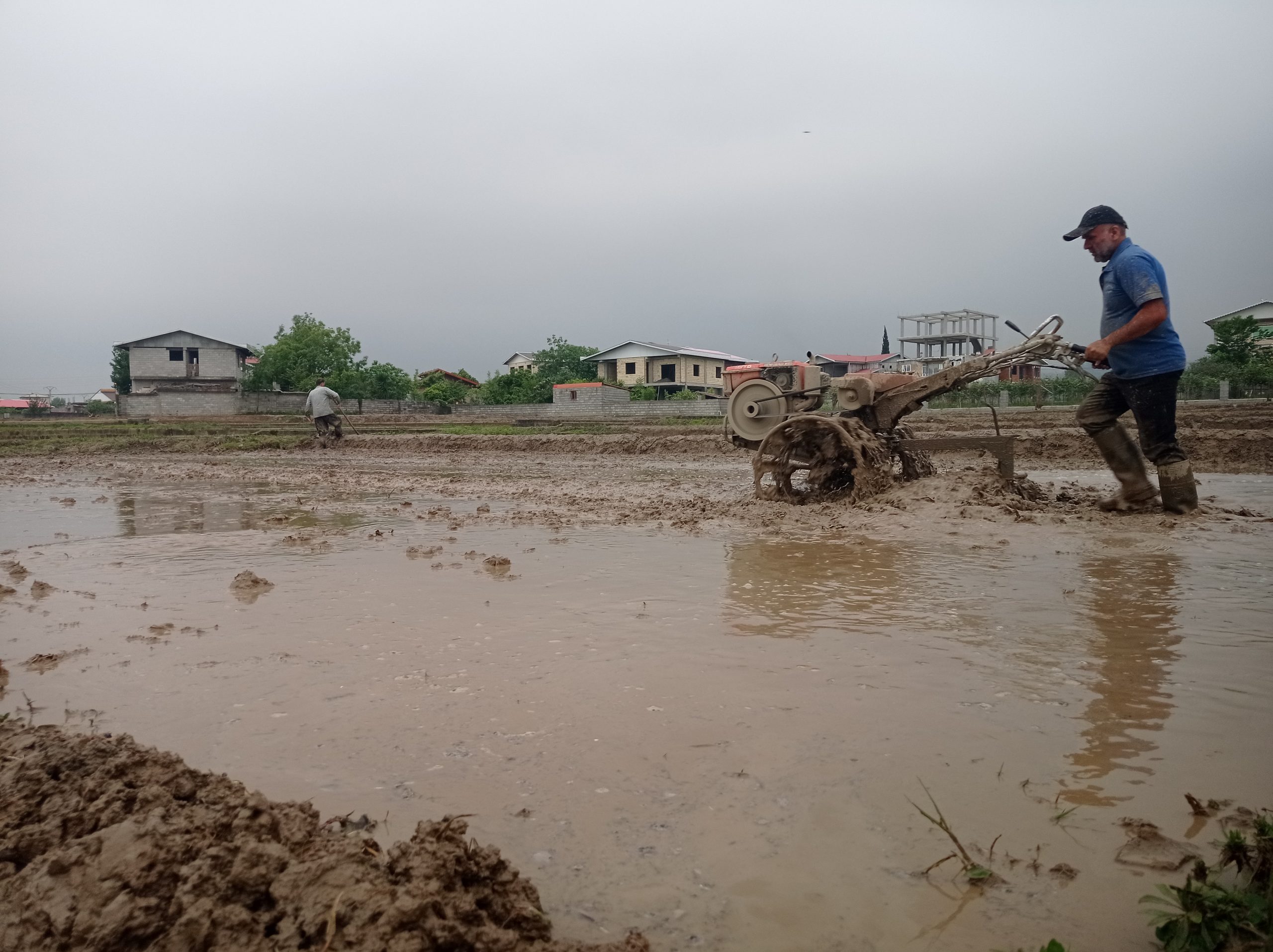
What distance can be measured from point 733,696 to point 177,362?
2267 inches

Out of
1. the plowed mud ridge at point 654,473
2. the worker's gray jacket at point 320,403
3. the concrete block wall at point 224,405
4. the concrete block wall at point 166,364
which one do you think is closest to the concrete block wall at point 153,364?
the concrete block wall at point 166,364

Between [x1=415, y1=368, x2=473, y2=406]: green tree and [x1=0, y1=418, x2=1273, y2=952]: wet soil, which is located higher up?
[x1=415, y1=368, x2=473, y2=406]: green tree

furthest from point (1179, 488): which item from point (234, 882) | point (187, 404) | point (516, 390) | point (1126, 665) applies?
point (516, 390)

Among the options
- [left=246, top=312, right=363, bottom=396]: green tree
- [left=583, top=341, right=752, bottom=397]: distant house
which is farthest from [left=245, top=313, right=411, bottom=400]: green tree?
[left=583, top=341, right=752, bottom=397]: distant house

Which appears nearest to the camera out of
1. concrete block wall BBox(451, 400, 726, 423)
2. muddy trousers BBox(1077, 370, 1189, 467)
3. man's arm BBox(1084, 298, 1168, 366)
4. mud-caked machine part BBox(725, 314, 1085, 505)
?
man's arm BBox(1084, 298, 1168, 366)

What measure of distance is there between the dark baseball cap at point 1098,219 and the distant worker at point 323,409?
17804mm

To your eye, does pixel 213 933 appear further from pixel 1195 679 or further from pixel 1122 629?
pixel 1122 629

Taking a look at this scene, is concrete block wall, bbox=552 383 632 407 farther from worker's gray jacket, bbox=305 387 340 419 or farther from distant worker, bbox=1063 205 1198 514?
distant worker, bbox=1063 205 1198 514

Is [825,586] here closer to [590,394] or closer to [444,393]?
[590,394]

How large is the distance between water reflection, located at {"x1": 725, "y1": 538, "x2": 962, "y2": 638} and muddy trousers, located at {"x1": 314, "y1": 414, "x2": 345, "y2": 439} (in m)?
17.8

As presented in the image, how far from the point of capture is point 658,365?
61.8 meters

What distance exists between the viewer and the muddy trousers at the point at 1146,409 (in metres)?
6.93

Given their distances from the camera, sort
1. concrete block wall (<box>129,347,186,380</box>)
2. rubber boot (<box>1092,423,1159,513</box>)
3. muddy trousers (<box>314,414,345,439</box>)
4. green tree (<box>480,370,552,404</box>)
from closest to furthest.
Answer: rubber boot (<box>1092,423,1159,513</box>)
muddy trousers (<box>314,414,345,439</box>)
green tree (<box>480,370,552,404</box>)
concrete block wall (<box>129,347,186,380</box>)

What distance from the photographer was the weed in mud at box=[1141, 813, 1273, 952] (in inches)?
66.7
